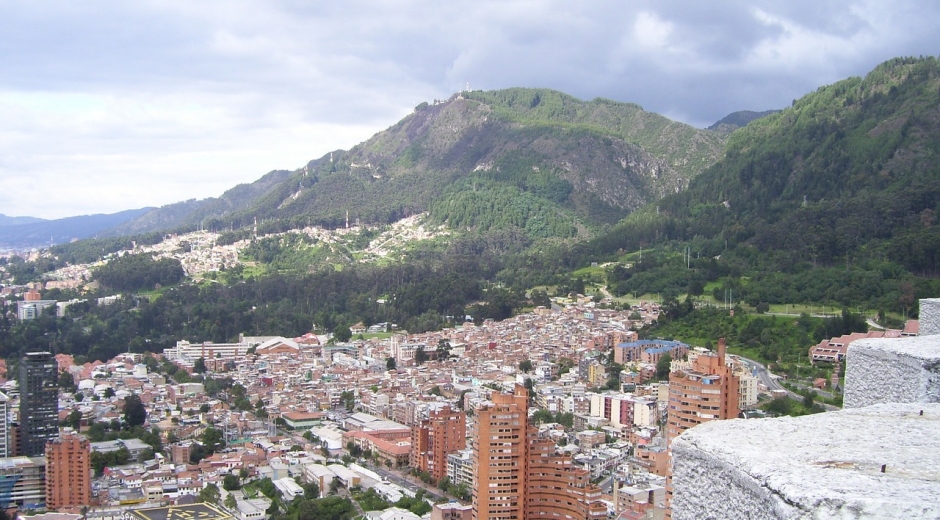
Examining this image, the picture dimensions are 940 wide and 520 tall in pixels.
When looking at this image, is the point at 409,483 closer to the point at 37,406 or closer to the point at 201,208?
the point at 37,406

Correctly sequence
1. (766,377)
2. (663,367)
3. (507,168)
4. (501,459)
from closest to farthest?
(501,459)
(766,377)
(663,367)
(507,168)

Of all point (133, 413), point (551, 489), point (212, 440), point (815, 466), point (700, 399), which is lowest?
point (212, 440)

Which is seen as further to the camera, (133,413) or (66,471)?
(133,413)

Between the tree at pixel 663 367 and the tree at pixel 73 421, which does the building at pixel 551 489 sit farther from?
the tree at pixel 73 421

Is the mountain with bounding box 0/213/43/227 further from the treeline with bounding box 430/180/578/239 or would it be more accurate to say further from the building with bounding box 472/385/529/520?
the building with bounding box 472/385/529/520

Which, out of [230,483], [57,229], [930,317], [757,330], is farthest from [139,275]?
[57,229]

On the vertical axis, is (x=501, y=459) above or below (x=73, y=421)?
above

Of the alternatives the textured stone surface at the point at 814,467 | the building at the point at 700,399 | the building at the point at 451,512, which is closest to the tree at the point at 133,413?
the building at the point at 451,512
